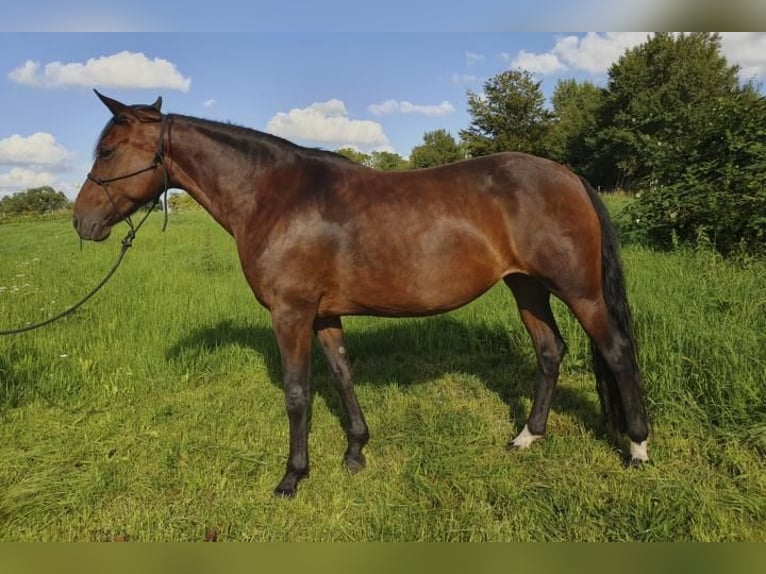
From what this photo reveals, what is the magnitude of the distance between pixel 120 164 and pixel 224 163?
2.20ft

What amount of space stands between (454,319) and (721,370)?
2.93m

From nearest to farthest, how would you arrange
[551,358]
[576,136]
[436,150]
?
1. [551,358]
2. [576,136]
3. [436,150]

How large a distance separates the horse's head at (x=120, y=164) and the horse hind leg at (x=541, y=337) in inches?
105

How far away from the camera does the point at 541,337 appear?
3.83 m

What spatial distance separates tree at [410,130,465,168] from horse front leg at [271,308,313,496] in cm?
5894

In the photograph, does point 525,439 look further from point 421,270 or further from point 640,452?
point 421,270

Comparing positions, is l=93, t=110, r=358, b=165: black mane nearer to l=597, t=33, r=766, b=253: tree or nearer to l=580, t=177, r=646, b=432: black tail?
l=580, t=177, r=646, b=432: black tail

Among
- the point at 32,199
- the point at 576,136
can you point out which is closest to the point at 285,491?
the point at 576,136

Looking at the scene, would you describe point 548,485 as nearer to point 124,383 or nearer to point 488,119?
point 124,383

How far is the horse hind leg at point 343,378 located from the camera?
3.54m

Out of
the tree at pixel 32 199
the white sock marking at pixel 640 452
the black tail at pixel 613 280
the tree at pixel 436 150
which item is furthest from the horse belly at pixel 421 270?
the tree at pixel 32 199

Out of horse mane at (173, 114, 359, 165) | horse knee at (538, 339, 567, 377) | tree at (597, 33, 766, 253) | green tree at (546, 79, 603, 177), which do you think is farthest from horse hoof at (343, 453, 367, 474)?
green tree at (546, 79, 603, 177)

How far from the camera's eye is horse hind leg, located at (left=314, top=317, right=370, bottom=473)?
3.54 meters

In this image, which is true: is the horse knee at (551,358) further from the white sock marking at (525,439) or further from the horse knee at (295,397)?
the horse knee at (295,397)
